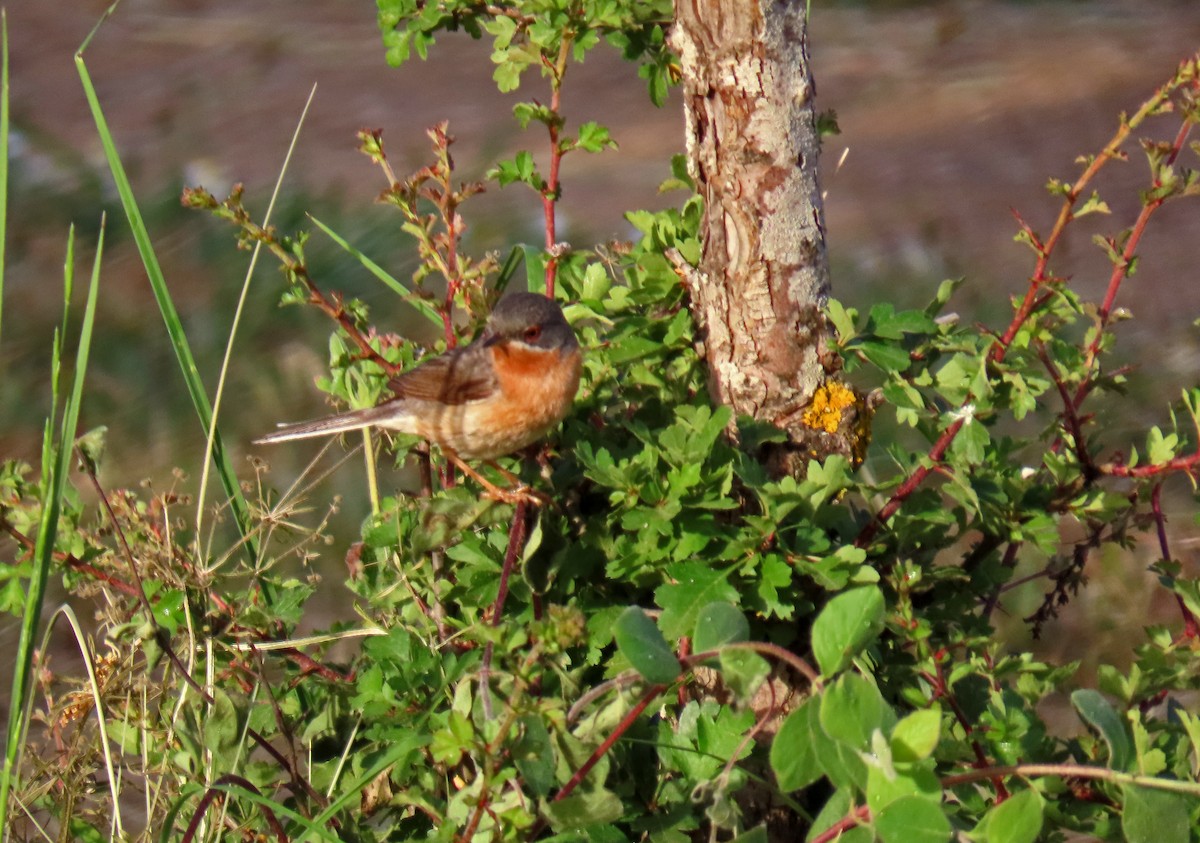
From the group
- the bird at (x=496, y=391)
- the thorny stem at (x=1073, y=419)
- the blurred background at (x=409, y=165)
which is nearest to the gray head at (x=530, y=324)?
the bird at (x=496, y=391)

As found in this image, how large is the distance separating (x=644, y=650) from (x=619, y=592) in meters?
0.83

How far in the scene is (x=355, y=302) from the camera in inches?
105

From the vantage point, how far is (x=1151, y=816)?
5.92 ft

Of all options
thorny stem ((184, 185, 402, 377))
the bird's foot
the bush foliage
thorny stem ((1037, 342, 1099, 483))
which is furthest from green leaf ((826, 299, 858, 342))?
thorny stem ((184, 185, 402, 377))

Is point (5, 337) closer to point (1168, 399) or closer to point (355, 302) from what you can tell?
point (355, 302)

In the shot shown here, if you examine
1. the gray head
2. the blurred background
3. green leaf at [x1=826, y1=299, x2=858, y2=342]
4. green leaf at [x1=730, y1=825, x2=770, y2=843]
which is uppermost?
green leaf at [x1=826, y1=299, x2=858, y2=342]

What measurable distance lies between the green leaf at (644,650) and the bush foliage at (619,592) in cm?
8

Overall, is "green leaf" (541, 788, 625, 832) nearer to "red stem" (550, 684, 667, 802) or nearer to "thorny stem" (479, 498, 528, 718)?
"red stem" (550, 684, 667, 802)

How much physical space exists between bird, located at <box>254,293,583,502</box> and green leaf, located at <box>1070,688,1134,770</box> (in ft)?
3.96

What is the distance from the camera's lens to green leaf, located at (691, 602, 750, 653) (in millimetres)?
1783

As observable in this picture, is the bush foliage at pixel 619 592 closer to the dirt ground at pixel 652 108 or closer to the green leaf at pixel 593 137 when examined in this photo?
the green leaf at pixel 593 137

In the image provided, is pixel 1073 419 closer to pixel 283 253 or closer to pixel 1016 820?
pixel 1016 820

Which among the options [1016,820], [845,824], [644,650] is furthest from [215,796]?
[1016,820]

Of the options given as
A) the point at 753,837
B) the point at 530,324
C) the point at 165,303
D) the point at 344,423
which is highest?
the point at 165,303
